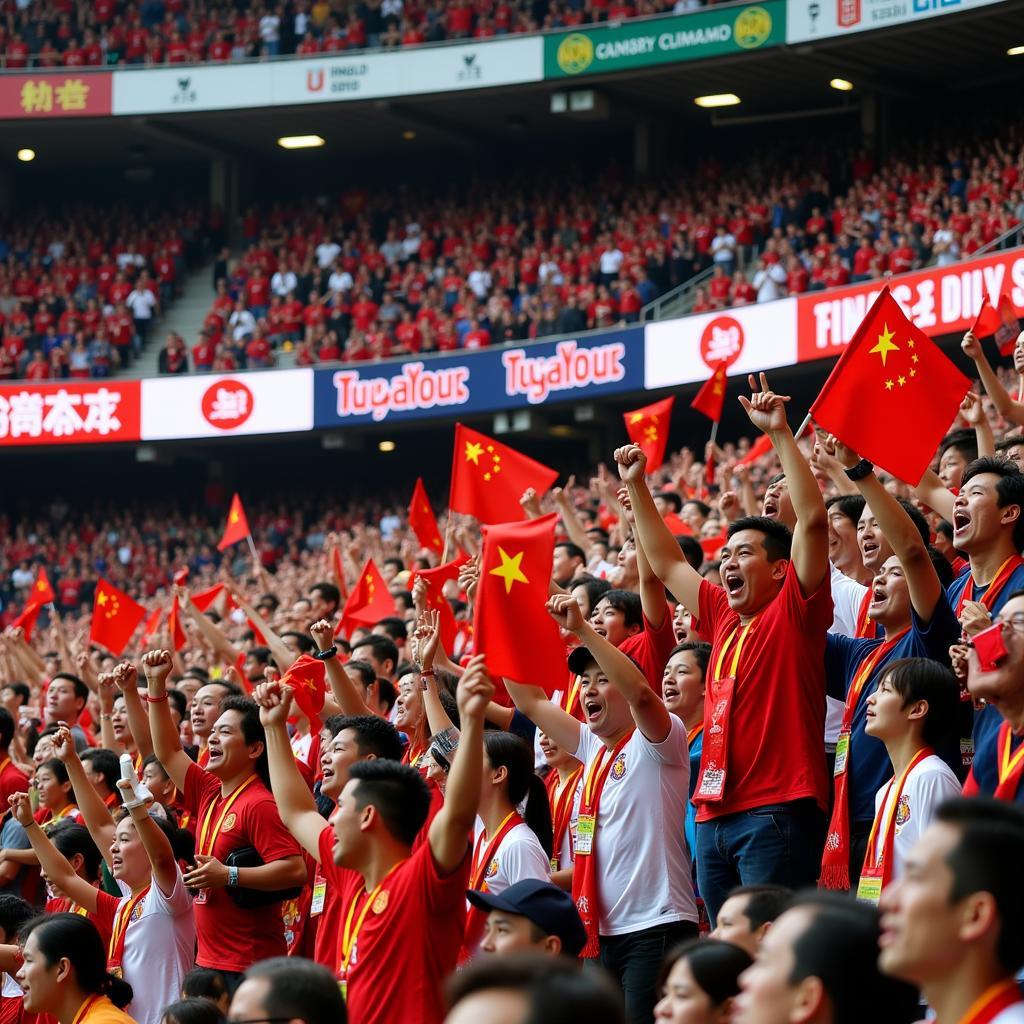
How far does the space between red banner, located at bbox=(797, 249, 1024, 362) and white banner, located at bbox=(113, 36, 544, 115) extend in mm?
6265

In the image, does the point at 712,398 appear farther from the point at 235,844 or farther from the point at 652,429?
the point at 235,844

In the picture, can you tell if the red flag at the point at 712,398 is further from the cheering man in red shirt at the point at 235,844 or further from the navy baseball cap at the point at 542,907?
the navy baseball cap at the point at 542,907

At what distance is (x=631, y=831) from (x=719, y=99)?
1871cm

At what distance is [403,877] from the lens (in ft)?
14.3

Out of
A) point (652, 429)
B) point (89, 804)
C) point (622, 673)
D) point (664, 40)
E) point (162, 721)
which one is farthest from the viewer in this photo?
point (664, 40)

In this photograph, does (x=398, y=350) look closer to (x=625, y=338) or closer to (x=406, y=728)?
(x=625, y=338)

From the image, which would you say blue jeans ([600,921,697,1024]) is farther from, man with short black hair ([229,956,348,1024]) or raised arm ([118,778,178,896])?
man with short black hair ([229,956,348,1024])


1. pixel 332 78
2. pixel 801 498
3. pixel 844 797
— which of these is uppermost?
pixel 332 78

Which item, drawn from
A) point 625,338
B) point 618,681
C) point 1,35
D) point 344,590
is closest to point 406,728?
point 618,681

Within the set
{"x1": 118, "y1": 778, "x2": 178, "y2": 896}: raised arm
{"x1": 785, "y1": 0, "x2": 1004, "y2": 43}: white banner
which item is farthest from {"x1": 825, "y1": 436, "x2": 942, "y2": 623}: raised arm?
{"x1": 785, "y1": 0, "x2": 1004, "y2": 43}: white banner

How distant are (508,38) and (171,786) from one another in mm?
16771

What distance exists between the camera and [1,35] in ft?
88.7

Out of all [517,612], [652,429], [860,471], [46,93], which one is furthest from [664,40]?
[517,612]

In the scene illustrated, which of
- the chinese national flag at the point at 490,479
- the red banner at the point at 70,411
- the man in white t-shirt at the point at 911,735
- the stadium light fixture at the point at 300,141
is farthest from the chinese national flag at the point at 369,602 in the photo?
the stadium light fixture at the point at 300,141
